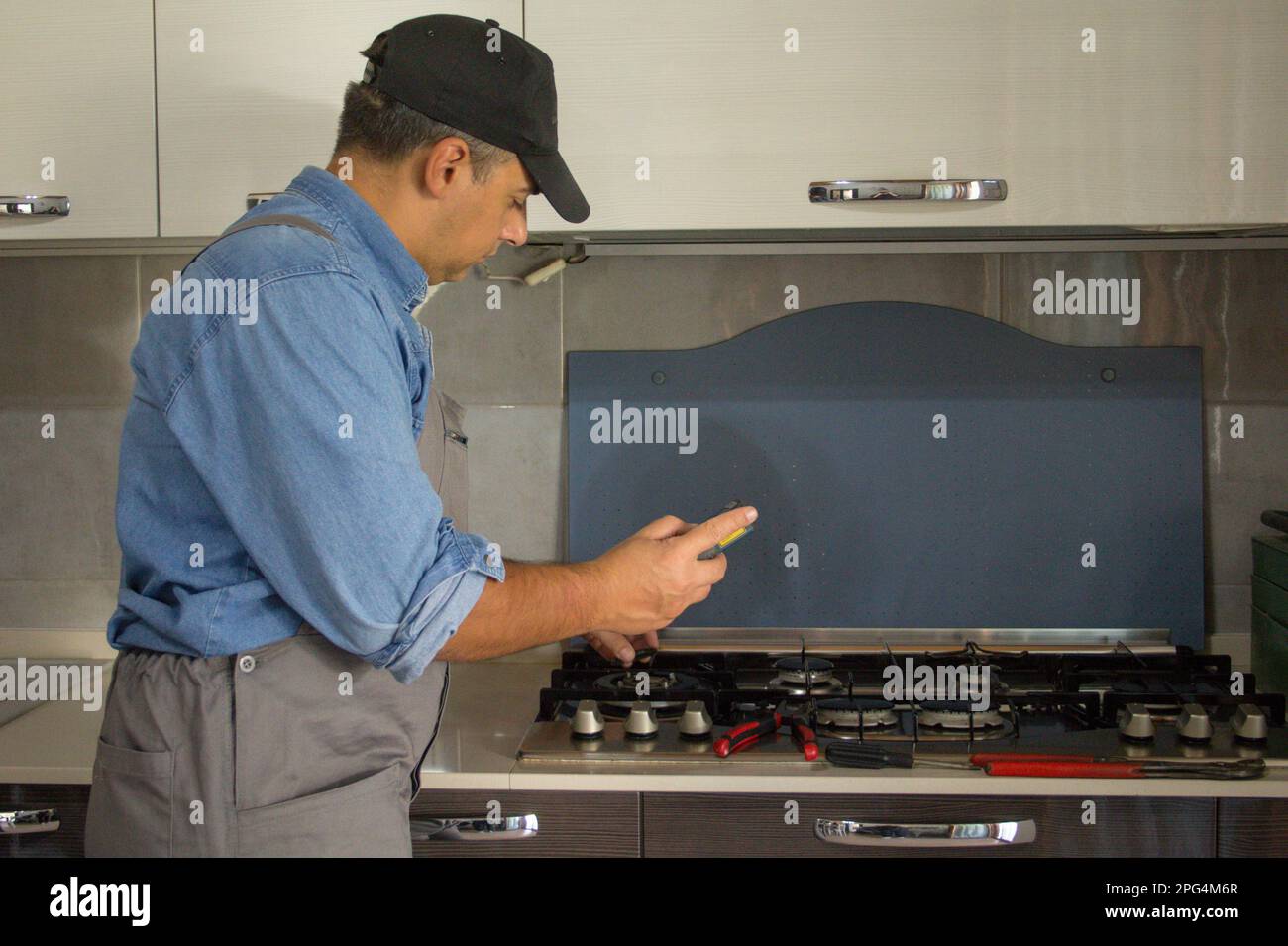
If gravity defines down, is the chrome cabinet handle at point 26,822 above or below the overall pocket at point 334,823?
below

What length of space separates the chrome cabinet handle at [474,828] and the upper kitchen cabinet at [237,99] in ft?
2.58

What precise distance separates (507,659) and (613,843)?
22.7 inches

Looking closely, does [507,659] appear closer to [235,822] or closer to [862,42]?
[235,822]

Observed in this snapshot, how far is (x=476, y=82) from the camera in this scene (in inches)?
42.4

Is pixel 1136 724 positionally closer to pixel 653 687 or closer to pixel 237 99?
pixel 653 687

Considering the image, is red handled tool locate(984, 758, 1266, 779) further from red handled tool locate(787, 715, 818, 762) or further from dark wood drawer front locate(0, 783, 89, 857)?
dark wood drawer front locate(0, 783, 89, 857)

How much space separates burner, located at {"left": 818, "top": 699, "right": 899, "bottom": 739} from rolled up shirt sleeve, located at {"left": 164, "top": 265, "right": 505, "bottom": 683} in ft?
2.04

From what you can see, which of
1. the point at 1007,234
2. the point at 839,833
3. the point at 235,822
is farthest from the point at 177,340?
the point at 1007,234

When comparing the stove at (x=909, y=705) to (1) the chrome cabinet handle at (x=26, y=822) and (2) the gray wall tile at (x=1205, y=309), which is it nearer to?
(2) the gray wall tile at (x=1205, y=309)

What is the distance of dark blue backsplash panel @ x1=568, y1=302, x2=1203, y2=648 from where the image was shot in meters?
1.82

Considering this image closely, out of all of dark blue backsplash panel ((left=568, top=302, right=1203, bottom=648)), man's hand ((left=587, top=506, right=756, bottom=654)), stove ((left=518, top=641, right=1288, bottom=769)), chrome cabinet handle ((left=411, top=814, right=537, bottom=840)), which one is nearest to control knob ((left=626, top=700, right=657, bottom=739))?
stove ((left=518, top=641, right=1288, bottom=769))

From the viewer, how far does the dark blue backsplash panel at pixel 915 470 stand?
71.5 inches
